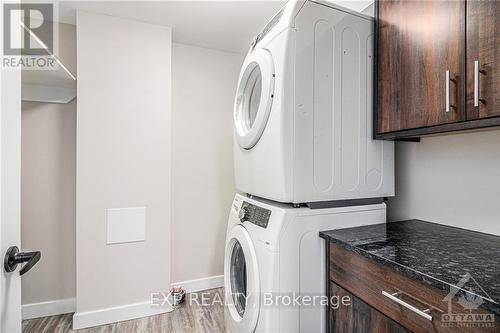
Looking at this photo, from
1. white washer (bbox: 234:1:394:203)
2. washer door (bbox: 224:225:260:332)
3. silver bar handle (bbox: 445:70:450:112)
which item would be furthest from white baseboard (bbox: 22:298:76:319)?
silver bar handle (bbox: 445:70:450:112)

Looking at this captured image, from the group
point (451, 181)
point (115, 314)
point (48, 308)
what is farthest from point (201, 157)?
point (451, 181)

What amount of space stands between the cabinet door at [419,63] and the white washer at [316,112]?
89 millimetres

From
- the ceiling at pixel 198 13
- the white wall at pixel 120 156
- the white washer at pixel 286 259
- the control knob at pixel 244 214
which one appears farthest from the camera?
the white wall at pixel 120 156

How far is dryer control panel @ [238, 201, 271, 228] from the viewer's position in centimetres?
131

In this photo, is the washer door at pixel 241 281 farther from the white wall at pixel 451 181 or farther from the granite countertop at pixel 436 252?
the white wall at pixel 451 181

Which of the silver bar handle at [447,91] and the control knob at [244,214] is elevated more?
the silver bar handle at [447,91]

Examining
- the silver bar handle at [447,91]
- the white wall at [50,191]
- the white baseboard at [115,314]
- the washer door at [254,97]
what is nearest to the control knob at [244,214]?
the washer door at [254,97]

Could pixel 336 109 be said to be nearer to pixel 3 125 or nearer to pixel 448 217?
pixel 448 217

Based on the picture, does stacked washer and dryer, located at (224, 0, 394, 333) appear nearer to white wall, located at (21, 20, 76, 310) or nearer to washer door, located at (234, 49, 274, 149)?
washer door, located at (234, 49, 274, 149)

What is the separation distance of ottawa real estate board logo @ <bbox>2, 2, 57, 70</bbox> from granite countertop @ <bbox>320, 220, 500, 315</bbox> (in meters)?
1.35

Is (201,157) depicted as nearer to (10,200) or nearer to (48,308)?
(48,308)

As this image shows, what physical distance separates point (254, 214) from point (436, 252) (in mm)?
804

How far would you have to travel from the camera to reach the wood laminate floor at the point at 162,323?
1973mm

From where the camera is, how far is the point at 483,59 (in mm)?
940
